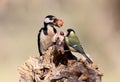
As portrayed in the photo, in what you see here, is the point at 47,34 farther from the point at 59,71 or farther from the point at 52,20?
the point at 59,71

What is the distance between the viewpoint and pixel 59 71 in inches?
58.1

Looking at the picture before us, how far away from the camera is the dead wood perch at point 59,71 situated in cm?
147

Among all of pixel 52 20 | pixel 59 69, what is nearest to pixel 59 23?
pixel 52 20

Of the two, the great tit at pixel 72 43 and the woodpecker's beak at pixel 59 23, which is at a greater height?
the woodpecker's beak at pixel 59 23

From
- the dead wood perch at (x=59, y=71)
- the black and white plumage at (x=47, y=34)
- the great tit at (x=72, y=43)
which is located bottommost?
the dead wood perch at (x=59, y=71)

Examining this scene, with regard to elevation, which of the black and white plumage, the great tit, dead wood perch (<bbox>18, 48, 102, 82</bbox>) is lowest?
dead wood perch (<bbox>18, 48, 102, 82</bbox>)

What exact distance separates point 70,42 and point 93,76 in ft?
0.40

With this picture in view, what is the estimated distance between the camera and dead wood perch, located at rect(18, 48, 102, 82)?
1.47 meters

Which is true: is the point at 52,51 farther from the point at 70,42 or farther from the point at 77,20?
the point at 77,20

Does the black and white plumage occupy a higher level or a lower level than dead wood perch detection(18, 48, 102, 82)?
higher
